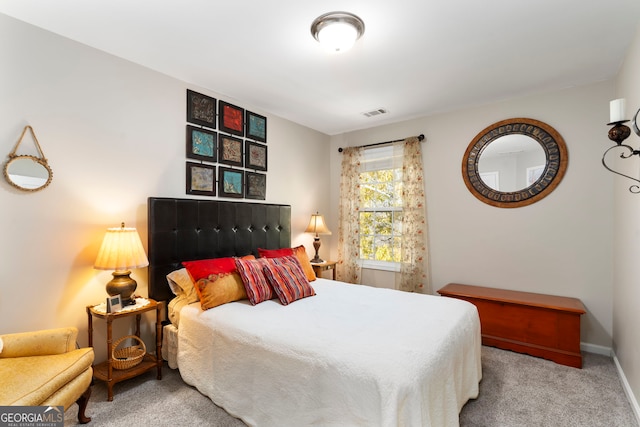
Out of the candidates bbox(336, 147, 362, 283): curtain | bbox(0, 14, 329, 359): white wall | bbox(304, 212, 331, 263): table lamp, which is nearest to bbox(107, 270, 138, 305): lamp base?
bbox(0, 14, 329, 359): white wall

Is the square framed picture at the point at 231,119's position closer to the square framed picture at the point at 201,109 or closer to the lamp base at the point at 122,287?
the square framed picture at the point at 201,109

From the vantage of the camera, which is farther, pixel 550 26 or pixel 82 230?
pixel 82 230

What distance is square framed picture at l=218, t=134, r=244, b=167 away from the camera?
3162 mm

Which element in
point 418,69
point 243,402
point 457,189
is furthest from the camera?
point 457,189

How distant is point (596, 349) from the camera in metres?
2.85

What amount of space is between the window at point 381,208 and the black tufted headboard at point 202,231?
1.29m

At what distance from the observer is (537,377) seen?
7.99 ft

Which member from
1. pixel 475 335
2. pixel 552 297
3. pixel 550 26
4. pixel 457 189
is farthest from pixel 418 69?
pixel 552 297

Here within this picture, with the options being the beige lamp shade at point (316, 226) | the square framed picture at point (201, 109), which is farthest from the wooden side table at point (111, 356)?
the beige lamp shade at point (316, 226)

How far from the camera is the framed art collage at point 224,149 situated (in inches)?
115

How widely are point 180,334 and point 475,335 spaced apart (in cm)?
222

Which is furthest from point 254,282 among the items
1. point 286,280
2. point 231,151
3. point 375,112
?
point 375,112

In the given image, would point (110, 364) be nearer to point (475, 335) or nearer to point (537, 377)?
point (475, 335)

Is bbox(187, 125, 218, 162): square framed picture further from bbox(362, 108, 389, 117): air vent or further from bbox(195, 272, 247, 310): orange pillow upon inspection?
bbox(362, 108, 389, 117): air vent
